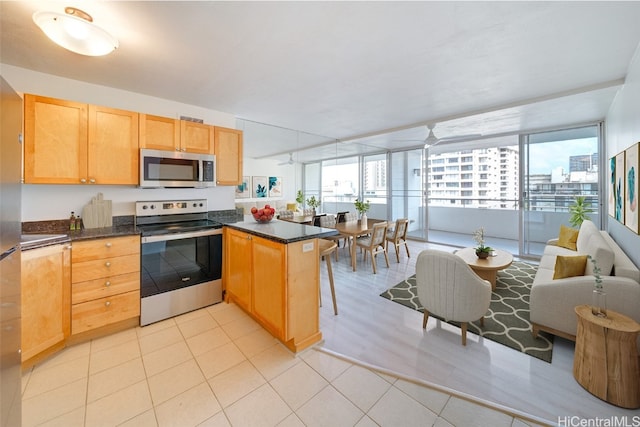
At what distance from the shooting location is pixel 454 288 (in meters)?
2.19

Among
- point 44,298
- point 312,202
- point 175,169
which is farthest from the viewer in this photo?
point 312,202

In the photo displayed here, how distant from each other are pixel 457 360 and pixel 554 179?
4.52 metres

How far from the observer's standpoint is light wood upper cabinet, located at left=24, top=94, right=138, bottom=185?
213 cm

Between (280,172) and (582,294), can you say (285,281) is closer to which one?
(582,294)

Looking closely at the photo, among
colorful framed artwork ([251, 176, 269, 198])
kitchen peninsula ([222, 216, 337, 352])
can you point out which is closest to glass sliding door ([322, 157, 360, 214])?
colorful framed artwork ([251, 176, 269, 198])

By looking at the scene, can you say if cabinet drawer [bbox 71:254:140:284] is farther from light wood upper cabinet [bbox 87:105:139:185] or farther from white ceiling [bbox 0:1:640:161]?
white ceiling [bbox 0:1:640:161]

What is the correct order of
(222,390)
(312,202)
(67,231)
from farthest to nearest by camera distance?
(312,202) < (67,231) < (222,390)

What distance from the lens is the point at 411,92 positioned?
3.07 metres

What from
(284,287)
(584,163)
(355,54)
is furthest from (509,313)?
(584,163)

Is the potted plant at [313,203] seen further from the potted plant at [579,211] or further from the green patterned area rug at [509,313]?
the potted plant at [579,211]

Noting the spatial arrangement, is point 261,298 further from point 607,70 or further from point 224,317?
point 607,70

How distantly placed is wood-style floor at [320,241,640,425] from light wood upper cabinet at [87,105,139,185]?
101 inches

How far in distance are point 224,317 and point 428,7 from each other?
10.3 ft

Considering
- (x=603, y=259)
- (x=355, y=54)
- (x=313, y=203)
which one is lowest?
(x=603, y=259)
